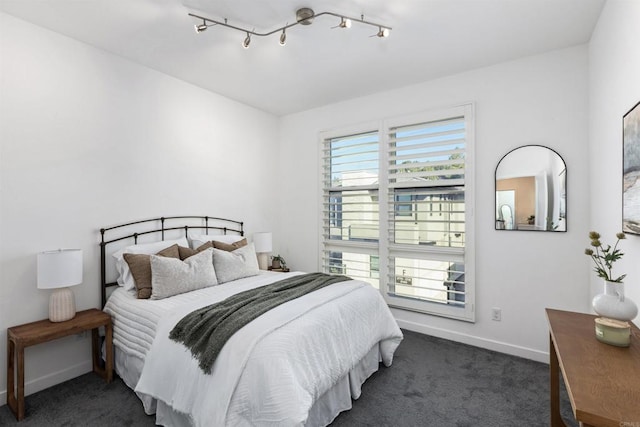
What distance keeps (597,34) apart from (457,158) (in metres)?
1.38

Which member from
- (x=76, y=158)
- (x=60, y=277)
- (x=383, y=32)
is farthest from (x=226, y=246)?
(x=383, y=32)

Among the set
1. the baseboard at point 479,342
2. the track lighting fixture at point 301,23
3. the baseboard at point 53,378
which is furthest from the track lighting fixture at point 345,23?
the baseboard at point 53,378

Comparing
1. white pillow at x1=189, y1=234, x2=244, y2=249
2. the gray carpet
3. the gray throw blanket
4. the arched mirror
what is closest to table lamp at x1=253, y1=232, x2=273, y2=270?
white pillow at x1=189, y1=234, x2=244, y2=249

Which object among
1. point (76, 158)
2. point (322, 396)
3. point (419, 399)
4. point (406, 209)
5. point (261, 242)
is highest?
point (76, 158)

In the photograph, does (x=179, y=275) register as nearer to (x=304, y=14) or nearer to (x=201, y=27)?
(x=201, y=27)

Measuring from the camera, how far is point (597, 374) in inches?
46.0

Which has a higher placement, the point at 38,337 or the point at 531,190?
the point at 531,190

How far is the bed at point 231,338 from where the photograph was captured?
1.58 metres

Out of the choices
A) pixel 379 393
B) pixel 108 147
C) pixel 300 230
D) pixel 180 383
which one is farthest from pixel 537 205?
pixel 108 147

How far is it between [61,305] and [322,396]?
2.03m

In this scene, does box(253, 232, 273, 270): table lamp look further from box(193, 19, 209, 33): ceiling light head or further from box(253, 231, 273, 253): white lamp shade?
box(193, 19, 209, 33): ceiling light head

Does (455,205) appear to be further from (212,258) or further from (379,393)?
(212,258)

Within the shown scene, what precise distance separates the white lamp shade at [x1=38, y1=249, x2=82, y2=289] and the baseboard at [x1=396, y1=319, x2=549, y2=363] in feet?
10.4

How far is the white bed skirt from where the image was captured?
6.32 ft
